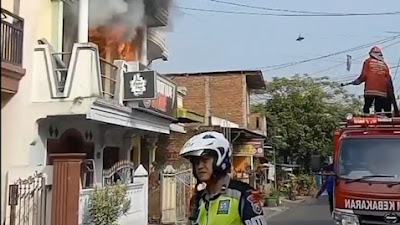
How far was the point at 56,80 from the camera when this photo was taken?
36.8ft

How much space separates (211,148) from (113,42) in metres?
12.6

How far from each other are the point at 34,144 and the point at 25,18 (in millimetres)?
2237

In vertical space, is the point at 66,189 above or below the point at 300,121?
below

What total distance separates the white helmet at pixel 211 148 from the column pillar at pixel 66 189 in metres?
6.39

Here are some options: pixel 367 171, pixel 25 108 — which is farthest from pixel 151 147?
pixel 367 171

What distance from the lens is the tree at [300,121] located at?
127ft

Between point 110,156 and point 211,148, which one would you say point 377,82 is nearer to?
point 110,156

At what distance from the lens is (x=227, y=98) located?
32.8 metres

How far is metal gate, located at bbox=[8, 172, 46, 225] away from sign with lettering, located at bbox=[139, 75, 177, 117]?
4.34 meters

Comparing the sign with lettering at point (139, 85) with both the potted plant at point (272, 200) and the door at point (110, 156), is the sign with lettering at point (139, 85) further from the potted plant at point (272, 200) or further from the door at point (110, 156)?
the potted plant at point (272, 200)

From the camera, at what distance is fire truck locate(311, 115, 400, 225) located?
26.7ft

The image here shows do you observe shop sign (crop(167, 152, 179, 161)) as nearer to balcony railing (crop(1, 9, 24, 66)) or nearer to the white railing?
the white railing

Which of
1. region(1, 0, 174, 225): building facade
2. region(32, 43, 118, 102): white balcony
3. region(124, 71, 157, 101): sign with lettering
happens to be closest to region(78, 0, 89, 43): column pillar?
region(1, 0, 174, 225): building facade

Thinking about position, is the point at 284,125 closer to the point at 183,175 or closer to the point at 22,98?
the point at 183,175
